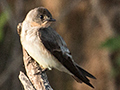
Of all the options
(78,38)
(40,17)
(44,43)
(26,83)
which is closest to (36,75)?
(26,83)

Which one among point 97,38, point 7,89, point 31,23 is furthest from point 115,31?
point 31,23

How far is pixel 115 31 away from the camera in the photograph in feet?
13.0

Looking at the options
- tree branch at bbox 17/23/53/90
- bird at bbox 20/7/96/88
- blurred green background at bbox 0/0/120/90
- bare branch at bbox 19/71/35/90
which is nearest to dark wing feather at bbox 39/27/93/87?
bird at bbox 20/7/96/88

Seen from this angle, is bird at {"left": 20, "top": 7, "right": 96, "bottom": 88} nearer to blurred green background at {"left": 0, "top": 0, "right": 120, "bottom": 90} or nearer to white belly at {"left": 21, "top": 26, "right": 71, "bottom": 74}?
white belly at {"left": 21, "top": 26, "right": 71, "bottom": 74}

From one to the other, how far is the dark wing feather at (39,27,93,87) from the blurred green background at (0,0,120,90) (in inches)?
63.0

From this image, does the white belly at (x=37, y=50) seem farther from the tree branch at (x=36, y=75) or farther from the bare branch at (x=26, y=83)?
the bare branch at (x=26, y=83)

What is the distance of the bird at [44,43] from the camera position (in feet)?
7.46

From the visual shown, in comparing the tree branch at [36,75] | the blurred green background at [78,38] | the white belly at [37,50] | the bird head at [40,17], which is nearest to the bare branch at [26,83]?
the tree branch at [36,75]

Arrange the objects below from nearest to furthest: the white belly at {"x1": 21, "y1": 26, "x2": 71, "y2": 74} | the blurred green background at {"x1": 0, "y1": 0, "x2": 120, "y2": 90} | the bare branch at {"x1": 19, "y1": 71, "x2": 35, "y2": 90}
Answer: the bare branch at {"x1": 19, "y1": 71, "x2": 35, "y2": 90}, the white belly at {"x1": 21, "y1": 26, "x2": 71, "y2": 74}, the blurred green background at {"x1": 0, "y1": 0, "x2": 120, "y2": 90}

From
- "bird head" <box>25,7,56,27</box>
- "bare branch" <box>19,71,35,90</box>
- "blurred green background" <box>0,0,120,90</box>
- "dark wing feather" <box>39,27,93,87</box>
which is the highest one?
"blurred green background" <box>0,0,120,90</box>

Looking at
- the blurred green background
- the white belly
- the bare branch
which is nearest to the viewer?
the bare branch

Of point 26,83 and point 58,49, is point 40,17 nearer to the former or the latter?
point 58,49

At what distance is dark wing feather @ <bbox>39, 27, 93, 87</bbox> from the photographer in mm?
2289

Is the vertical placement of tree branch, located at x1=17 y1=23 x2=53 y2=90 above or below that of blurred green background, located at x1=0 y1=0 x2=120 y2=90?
below
